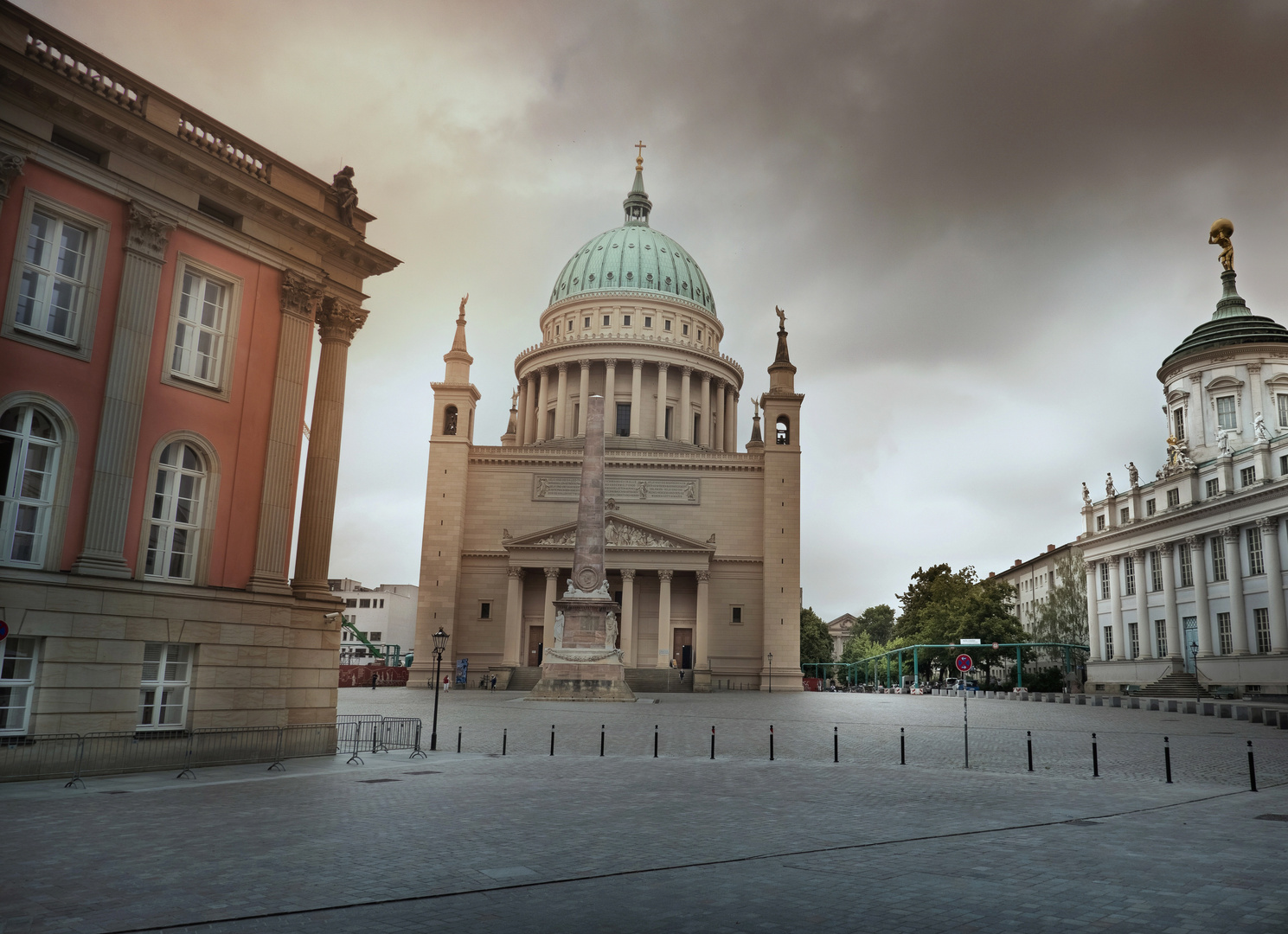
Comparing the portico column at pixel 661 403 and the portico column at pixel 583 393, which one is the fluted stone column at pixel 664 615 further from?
the portico column at pixel 583 393

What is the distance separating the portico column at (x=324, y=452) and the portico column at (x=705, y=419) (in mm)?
75545

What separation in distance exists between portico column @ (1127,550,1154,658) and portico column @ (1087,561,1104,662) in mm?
5586

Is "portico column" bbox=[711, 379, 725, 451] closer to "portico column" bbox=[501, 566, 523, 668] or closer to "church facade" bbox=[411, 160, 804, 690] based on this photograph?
"church facade" bbox=[411, 160, 804, 690]

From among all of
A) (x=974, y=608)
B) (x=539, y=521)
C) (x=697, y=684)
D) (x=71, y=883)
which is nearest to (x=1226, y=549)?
(x=974, y=608)

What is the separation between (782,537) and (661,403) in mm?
23434

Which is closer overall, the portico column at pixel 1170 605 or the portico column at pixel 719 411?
the portico column at pixel 1170 605

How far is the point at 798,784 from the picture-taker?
1730cm

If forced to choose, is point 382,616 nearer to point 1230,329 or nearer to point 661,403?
point 661,403

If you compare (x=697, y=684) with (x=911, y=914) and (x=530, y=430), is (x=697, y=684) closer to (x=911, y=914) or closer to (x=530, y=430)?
(x=530, y=430)

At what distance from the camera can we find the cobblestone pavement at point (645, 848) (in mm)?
8227

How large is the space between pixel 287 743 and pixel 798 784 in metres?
10.8

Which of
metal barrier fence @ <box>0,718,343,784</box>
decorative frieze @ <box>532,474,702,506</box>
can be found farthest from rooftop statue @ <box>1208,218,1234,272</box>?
metal barrier fence @ <box>0,718,343,784</box>

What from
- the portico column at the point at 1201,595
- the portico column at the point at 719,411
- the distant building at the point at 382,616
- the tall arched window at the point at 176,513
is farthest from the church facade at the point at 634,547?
the distant building at the point at 382,616

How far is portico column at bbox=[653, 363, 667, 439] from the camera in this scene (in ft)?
316
